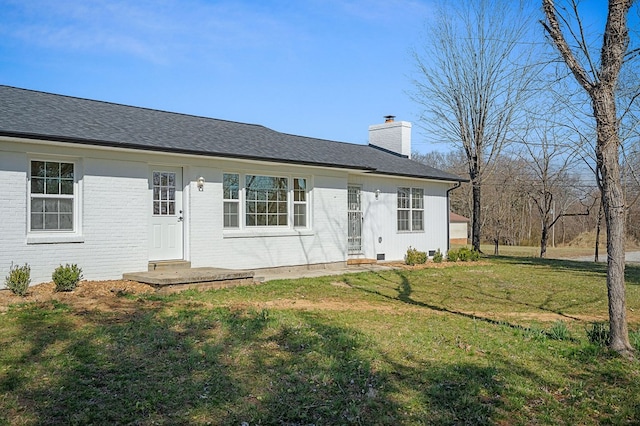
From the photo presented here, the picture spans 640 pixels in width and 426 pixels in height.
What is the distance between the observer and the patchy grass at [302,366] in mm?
4363

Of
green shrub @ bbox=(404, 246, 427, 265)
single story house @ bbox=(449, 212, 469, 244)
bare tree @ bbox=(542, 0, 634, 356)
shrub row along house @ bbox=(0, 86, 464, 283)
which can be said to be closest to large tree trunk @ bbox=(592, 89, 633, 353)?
bare tree @ bbox=(542, 0, 634, 356)

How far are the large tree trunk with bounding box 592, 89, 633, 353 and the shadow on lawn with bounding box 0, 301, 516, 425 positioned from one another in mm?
1904

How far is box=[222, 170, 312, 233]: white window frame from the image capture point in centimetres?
1379

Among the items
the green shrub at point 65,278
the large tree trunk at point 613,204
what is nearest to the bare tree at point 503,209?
the large tree trunk at point 613,204

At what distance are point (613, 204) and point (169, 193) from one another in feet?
31.1

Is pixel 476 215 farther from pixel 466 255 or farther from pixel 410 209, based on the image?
pixel 410 209

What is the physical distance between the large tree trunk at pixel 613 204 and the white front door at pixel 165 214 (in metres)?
9.26

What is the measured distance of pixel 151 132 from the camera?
41.2ft

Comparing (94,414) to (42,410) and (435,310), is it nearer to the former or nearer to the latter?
(42,410)

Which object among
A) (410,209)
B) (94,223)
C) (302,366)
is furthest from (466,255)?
(302,366)

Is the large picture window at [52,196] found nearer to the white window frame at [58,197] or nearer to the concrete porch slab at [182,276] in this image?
the white window frame at [58,197]

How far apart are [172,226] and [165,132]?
2.33 meters

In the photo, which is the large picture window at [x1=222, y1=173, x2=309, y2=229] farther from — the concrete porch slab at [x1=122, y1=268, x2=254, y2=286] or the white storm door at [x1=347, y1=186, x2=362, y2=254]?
the white storm door at [x1=347, y1=186, x2=362, y2=254]

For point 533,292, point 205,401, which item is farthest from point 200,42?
point 205,401
